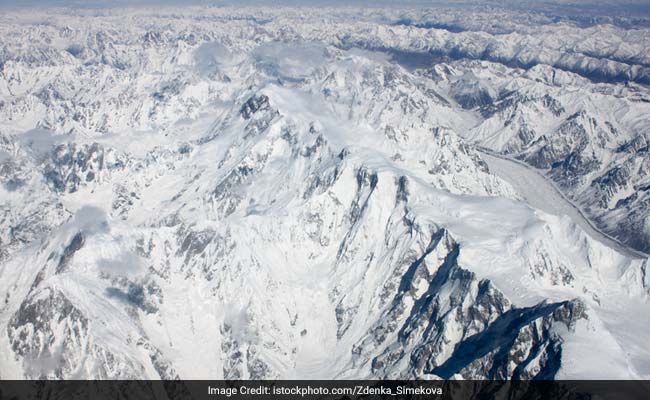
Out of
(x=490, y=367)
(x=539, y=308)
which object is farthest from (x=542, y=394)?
(x=539, y=308)

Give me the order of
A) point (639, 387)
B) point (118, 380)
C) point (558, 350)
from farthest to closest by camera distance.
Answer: point (118, 380) → point (558, 350) → point (639, 387)

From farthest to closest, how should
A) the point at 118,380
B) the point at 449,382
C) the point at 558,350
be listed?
the point at 118,380
the point at 449,382
the point at 558,350

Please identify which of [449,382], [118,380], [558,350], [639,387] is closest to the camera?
[639,387]

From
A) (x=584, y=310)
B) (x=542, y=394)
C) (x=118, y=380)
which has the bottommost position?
(x=118, y=380)

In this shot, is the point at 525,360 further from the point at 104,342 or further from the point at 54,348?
the point at 54,348

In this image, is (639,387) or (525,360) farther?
(525,360)

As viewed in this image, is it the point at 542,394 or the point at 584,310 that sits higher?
the point at 584,310

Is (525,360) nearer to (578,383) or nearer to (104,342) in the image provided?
(578,383)

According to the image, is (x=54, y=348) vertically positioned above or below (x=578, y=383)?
below

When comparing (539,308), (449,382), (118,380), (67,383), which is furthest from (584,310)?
(67,383)
